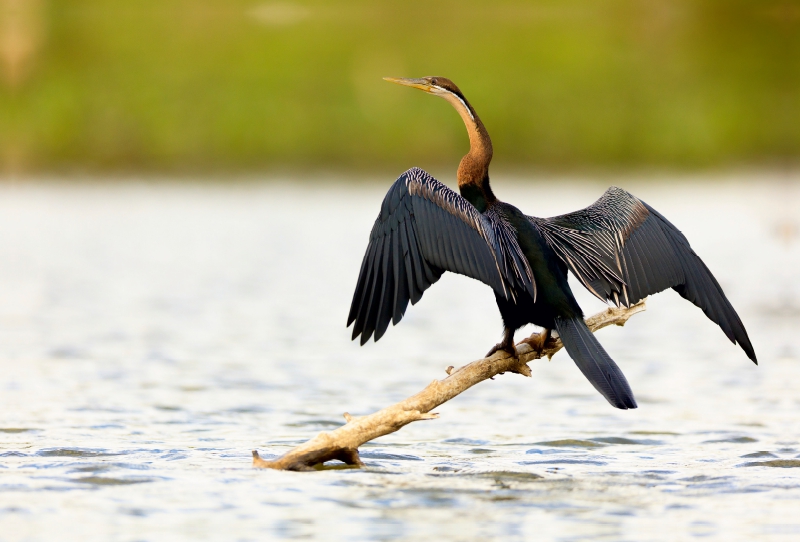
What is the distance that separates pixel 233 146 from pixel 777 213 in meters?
10.1

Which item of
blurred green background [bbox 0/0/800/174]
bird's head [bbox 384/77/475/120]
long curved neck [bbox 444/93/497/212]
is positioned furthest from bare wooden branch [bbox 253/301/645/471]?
blurred green background [bbox 0/0/800/174]

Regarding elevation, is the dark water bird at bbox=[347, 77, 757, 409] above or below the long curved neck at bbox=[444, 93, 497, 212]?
below

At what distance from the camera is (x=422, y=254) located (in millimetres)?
5445

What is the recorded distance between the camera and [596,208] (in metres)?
6.27

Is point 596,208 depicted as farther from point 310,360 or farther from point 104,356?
point 104,356

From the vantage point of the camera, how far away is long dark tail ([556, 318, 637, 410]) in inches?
205

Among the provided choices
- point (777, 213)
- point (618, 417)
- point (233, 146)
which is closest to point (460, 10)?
point (233, 146)

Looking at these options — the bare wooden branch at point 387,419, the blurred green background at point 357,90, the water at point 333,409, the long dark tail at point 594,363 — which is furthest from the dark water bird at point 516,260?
the blurred green background at point 357,90

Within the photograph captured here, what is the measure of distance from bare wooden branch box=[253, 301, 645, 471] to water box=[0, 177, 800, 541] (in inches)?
3.4

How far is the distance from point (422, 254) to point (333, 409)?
7.99ft

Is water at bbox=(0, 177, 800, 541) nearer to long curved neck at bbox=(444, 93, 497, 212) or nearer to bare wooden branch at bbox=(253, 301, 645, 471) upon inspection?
bare wooden branch at bbox=(253, 301, 645, 471)

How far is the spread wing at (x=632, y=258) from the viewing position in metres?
5.87

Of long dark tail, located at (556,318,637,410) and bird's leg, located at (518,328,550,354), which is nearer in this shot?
long dark tail, located at (556,318,637,410)

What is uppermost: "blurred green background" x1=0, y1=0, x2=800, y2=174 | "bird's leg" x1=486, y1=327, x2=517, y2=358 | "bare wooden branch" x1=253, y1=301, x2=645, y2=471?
"blurred green background" x1=0, y1=0, x2=800, y2=174
